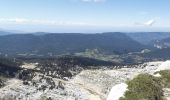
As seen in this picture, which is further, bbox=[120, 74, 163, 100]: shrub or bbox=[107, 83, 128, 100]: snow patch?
bbox=[107, 83, 128, 100]: snow patch

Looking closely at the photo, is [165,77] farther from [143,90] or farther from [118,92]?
[118,92]

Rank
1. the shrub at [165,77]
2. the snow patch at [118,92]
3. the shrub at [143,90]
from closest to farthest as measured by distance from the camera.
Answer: the shrub at [143,90]
the snow patch at [118,92]
the shrub at [165,77]

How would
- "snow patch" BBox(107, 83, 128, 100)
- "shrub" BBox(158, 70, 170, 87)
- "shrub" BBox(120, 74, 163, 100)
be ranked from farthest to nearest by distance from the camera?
"shrub" BBox(158, 70, 170, 87) < "snow patch" BBox(107, 83, 128, 100) < "shrub" BBox(120, 74, 163, 100)

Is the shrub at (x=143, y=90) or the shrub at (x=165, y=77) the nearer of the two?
the shrub at (x=143, y=90)

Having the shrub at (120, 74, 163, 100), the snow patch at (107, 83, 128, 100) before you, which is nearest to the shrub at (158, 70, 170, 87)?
the shrub at (120, 74, 163, 100)

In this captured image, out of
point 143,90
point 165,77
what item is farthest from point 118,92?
point 165,77

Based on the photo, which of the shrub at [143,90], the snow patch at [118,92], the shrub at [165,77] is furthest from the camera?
the shrub at [165,77]

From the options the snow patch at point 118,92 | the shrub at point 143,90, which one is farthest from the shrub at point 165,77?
Answer: the snow patch at point 118,92

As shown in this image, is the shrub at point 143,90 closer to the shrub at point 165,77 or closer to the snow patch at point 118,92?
the snow patch at point 118,92

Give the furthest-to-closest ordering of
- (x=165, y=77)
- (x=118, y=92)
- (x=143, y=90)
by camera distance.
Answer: (x=165, y=77) → (x=118, y=92) → (x=143, y=90)

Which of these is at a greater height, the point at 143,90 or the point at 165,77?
the point at 165,77

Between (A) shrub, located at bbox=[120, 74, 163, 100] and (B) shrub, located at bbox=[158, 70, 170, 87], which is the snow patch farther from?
(B) shrub, located at bbox=[158, 70, 170, 87]

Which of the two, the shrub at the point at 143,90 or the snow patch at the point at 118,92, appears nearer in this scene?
the shrub at the point at 143,90
